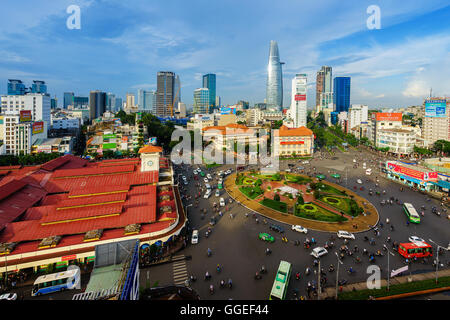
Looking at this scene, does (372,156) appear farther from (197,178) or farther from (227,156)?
(197,178)

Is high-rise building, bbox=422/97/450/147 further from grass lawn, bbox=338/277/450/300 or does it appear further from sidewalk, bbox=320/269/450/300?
grass lawn, bbox=338/277/450/300

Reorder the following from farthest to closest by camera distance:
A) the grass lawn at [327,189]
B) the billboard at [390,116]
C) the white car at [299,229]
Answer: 1. the billboard at [390,116]
2. the grass lawn at [327,189]
3. the white car at [299,229]

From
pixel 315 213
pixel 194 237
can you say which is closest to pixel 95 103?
pixel 194 237

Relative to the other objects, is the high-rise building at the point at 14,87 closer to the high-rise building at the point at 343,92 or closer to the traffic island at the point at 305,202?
the traffic island at the point at 305,202

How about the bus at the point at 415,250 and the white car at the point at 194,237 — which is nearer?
the bus at the point at 415,250

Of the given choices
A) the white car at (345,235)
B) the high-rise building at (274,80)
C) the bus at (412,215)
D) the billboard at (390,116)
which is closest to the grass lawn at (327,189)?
the bus at (412,215)

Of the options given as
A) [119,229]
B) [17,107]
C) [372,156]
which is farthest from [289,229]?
[17,107]

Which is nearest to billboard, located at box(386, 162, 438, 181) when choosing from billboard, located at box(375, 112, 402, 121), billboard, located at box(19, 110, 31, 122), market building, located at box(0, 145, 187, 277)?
market building, located at box(0, 145, 187, 277)

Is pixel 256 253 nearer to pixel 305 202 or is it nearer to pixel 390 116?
pixel 305 202
